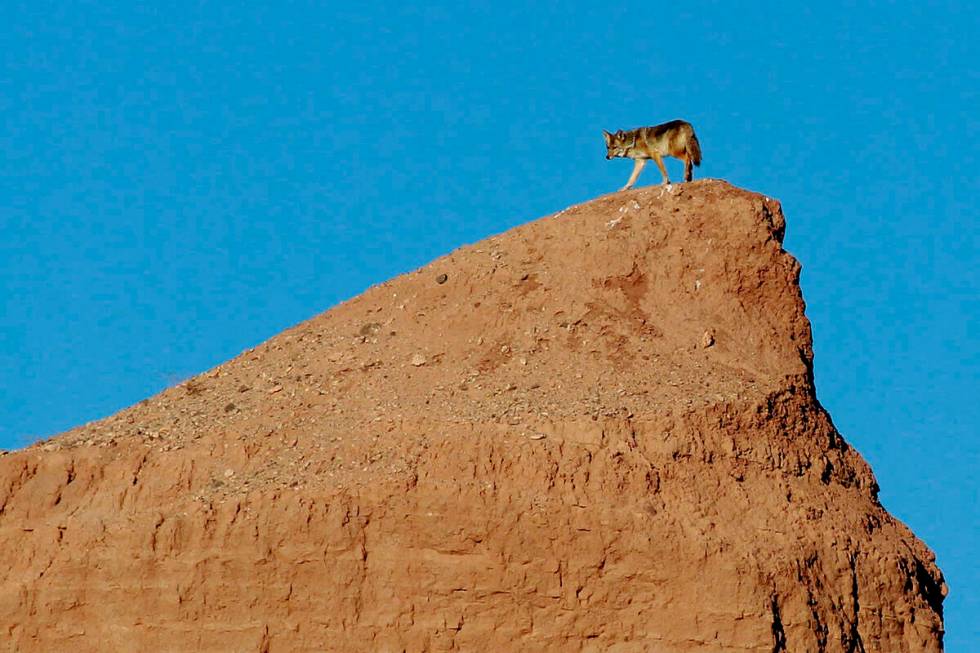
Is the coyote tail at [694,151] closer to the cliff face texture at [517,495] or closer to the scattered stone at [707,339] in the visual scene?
the cliff face texture at [517,495]

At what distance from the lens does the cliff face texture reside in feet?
81.8

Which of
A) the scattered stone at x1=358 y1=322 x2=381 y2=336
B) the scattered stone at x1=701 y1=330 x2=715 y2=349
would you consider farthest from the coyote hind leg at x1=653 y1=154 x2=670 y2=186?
the scattered stone at x1=358 y1=322 x2=381 y2=336

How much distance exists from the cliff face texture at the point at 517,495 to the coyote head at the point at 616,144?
3.67m

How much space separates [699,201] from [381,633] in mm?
7715

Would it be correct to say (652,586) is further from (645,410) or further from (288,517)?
(288,517)

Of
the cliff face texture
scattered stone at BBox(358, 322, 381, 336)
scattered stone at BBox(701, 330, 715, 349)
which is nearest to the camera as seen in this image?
the cliff face texture

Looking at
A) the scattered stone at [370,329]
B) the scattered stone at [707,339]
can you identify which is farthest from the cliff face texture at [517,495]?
the scattered stone at [370,329]

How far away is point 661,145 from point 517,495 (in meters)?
7.56

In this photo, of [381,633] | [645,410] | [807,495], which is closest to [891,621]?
[807,495]

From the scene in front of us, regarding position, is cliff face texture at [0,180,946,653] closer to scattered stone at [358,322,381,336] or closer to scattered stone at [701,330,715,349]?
scattered stone at [701,330,715,349]

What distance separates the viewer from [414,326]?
28812 millimetres

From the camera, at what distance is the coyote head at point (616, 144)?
32250 millimetres

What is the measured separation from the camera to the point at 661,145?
30844 millimetres

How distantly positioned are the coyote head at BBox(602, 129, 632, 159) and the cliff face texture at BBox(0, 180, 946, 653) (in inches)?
145
